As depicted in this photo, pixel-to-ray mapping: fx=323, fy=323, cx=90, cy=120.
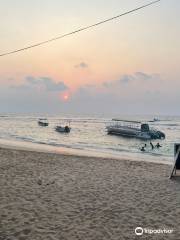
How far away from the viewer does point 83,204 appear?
9.70 meters

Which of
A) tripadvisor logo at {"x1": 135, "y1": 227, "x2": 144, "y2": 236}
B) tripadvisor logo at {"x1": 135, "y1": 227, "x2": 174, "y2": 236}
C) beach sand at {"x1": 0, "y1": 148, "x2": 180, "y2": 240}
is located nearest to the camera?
beach sand at {"x1": 0, "y1": 148, "x2": 180, "y2": 240}

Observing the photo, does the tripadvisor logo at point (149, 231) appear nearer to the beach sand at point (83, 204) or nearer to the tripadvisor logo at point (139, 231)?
the tripadvisor logo at point (139, 231)

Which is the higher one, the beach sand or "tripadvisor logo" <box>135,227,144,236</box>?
the beach sand

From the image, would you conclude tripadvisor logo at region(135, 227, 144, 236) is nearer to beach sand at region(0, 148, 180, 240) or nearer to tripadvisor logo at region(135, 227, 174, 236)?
tripadvisor logo at region(135, 227, 174, 236)

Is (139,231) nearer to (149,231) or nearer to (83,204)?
(149,231)

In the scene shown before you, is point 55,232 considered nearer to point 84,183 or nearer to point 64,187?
point 64,187

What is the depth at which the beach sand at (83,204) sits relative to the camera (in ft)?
24.1

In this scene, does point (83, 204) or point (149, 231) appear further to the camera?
point (83, 204)

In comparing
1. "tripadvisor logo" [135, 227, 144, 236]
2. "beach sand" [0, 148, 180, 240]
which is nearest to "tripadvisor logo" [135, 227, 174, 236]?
"tripadvisor logo" [135, 227, 144, 236]

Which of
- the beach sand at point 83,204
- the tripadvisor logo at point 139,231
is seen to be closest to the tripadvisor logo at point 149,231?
the tripadvisor logo at point 139,231

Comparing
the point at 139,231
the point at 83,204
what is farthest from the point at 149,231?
the point at 83,204

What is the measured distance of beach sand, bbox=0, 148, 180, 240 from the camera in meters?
7.36

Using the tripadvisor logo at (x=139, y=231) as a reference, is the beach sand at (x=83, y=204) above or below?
above

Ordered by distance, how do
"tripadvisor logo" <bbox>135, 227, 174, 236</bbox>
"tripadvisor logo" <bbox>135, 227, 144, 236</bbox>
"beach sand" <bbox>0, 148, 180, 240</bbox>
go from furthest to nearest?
"tripadvisor logo" <bbox>135, 227, 174, 236</bbox> → "tripadvisor logo" <bbox>135, 227, 144, 236</bbox> → "beach sand" <bbox>0, 148, 180, 240</bbox>
